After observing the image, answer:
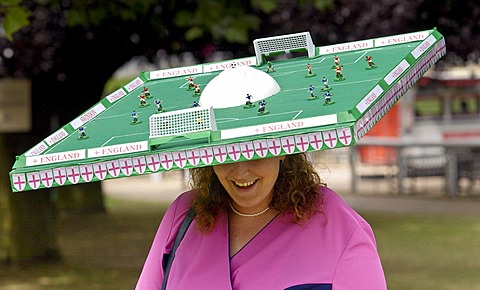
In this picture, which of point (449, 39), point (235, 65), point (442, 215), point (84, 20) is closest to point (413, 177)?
point (442, 215)

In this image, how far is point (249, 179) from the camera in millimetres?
2795

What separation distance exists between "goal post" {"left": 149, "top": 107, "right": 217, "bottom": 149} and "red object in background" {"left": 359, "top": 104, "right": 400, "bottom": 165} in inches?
727

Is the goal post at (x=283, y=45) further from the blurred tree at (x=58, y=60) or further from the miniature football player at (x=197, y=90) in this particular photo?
the blurred tree at (x=58, y=60)

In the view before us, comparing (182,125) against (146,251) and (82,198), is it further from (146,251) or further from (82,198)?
(82,198)

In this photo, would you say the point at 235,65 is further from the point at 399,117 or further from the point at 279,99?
the point at 399,117

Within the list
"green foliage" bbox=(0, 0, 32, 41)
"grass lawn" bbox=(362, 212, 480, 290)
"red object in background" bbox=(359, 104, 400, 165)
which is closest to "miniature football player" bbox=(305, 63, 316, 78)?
"green foliage" bbox=(0, 0, 32, 41)

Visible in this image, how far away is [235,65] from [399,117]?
64.7 ft

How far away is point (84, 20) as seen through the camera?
924cm

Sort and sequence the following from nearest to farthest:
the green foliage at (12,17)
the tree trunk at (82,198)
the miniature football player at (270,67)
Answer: the miniature football player at (270,67)
the green foliage at (12,17)
the tree trunk at (82,198)

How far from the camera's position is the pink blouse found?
2740mm

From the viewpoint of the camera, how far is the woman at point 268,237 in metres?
2.75

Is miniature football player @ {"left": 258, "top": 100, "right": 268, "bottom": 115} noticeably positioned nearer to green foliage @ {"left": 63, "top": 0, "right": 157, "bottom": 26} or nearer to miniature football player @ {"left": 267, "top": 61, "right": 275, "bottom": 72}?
miniature football player @ {"left": 267, "top": 61, "right": 275, "bottom": 72}

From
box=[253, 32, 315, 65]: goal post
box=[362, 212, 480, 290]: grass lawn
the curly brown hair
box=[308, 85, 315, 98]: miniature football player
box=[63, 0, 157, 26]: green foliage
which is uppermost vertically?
box=[63, 0, 157, 26]: green foliage

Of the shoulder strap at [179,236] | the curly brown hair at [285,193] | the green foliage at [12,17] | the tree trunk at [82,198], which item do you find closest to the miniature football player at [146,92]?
the curly brown hair at [285,193]
